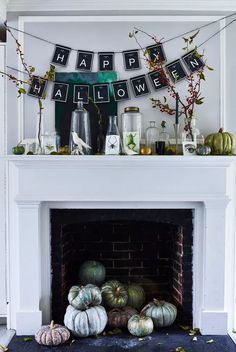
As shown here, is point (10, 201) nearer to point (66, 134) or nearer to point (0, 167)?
point (0, 167)

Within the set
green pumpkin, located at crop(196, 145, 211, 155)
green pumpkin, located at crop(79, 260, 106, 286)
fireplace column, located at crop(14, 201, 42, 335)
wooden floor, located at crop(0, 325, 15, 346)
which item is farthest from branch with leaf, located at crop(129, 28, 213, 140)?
wooden floor, located at crop(0, 325, 15, 346)

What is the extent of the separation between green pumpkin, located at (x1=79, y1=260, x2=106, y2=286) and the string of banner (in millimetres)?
1297

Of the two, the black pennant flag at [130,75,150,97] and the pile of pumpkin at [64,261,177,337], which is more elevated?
the black pennant flag at [130,75,150,97]

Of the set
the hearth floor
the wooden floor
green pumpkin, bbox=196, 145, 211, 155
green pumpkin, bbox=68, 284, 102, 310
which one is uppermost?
green pumpkin, bbox=196, 145, 211, 155

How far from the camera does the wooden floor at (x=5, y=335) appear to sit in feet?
10.5

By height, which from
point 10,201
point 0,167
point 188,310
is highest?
point 0,167

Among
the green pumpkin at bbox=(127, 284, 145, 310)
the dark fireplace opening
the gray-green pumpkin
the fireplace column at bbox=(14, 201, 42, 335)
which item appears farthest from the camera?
the dark fireplace opening

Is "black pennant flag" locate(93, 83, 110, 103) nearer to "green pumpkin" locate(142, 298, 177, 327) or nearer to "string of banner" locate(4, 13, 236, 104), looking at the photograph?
"string of banner" locate(4, 13, 236, 104)

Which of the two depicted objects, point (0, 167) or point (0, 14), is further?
point (0, 167)

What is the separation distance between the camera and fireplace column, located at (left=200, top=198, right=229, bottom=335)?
10.8 ft

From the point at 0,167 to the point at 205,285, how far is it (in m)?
1.73

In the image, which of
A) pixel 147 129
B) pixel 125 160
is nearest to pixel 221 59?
pixel 147 129

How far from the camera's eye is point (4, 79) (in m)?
3.41

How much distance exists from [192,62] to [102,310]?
74.6 inches
